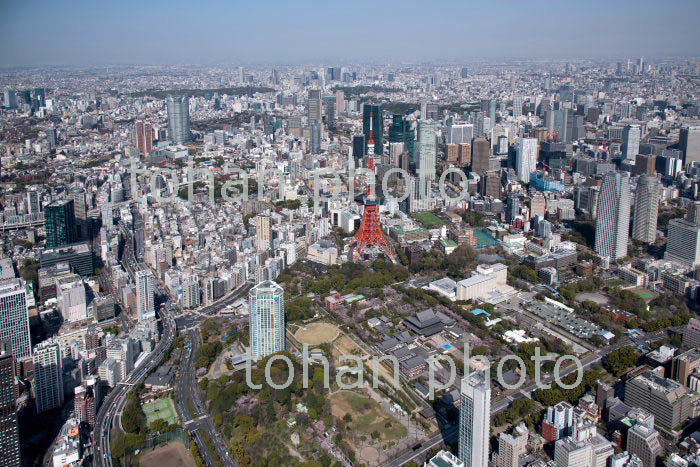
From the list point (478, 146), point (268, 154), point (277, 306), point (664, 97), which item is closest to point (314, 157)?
point (268, 154)

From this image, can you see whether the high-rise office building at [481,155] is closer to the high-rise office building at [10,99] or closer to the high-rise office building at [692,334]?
the high-rise office building at [692,334]

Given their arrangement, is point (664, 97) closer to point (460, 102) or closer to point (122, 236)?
point (460, 102)

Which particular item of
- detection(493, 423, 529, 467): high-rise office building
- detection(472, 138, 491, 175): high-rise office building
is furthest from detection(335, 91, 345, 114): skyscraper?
detection(493, 423, 529, 467): high-rise office building

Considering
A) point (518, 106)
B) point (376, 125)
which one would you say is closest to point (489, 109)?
point (518, 106)

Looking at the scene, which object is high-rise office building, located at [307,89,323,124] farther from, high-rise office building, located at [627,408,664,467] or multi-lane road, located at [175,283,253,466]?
high-rise office building, located at [627,408,664,467]

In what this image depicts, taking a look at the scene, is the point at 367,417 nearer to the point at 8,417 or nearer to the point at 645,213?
the point at 8,417
